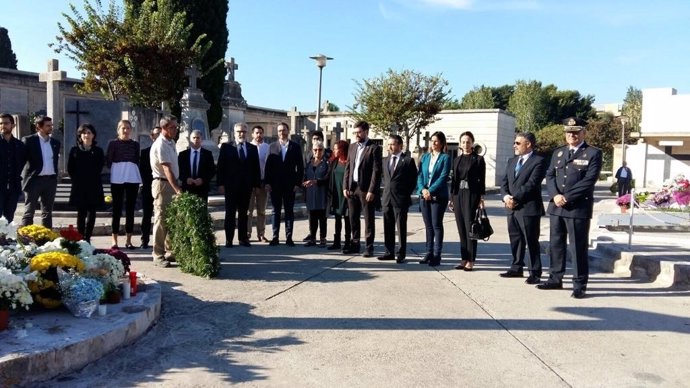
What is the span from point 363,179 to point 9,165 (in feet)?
15.9

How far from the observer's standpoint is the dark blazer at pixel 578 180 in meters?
6.10

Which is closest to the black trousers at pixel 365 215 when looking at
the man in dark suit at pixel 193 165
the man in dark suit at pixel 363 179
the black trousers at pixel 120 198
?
the man in dark suit at pixel 363 179

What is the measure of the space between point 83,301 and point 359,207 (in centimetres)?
484

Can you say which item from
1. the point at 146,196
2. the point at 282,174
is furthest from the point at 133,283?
the point at 282,174

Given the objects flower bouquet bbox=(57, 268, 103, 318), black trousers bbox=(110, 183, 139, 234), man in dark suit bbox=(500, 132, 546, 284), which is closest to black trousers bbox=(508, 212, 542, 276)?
man in dark suit bbox=(500, 132, 546, 284)

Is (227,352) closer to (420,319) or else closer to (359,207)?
(420,319)

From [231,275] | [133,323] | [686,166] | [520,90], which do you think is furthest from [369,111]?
[520,90]

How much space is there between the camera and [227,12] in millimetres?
23234

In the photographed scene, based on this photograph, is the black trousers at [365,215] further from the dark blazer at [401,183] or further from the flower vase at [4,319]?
the flower vase at [4,319]

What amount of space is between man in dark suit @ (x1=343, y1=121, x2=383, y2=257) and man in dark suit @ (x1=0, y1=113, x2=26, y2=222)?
457cm

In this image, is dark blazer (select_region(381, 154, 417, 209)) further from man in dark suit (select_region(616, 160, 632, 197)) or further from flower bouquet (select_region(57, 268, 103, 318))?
man in dark suit (select_region(616, 160, 632, 197))

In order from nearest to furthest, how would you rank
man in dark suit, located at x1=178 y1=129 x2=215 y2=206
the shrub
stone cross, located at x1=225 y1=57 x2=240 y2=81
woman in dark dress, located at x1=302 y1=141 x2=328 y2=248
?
the shrub
man in dark suit, located at x1=178 y1=129 x2=215 y2=206
woman in dark dress, located at x1=302 y1=141 x2=328 y2=248
stone cross, located at x1=225 y1=57 x2=240 y2=81

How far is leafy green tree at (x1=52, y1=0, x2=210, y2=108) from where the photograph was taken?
1739 centimetres

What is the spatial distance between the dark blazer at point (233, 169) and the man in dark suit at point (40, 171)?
93.7 inches
